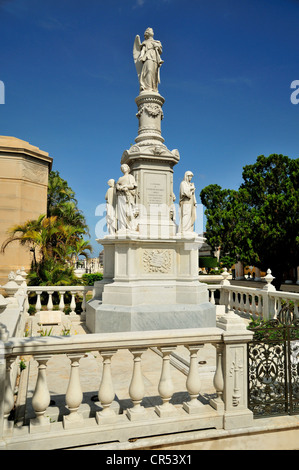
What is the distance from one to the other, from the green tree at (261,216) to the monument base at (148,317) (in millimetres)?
14536

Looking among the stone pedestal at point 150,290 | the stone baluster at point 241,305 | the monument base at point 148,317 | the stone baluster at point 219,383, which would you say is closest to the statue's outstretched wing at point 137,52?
the stone pedestal at point 150,290

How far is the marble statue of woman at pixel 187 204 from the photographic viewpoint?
880 centimetres

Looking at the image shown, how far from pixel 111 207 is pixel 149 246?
1632 mm

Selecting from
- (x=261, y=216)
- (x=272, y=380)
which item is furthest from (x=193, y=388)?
(x=261, y=216)

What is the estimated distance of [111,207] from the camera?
29.9ft

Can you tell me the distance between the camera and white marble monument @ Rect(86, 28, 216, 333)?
7844mm

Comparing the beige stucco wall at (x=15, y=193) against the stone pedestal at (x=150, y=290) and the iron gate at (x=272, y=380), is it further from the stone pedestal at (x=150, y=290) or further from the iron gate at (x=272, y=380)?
the iron gate at (x=272, y=380)

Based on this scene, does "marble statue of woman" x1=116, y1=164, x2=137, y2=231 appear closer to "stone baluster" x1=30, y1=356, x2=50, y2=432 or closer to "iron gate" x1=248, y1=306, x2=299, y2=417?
"iron gate" x1=248, y1=306, x2=299, y2=417

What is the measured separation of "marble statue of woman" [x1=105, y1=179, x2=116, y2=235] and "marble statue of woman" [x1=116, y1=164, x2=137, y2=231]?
0.35 metres

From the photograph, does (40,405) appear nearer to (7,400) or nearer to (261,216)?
(7,400)

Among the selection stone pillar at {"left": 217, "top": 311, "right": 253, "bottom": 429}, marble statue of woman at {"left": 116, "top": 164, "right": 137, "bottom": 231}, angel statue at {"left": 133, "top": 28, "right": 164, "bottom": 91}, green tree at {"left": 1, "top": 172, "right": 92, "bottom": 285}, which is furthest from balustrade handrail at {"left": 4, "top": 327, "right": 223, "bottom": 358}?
green tree at {"left": 1, "top": 172, "right": 92, "bottom": 285}

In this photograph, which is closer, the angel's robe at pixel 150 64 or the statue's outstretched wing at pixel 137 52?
the angel's robe at pixel 150 64
